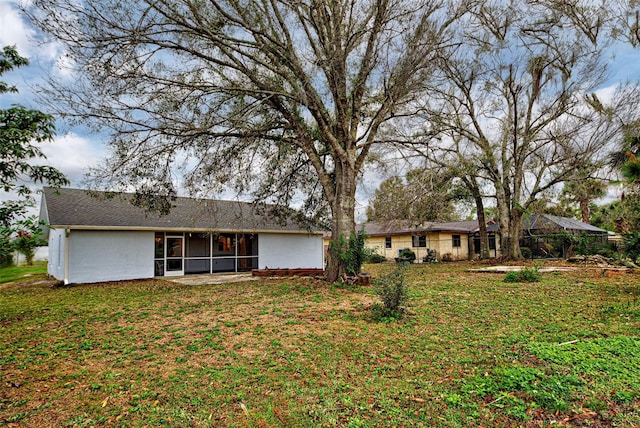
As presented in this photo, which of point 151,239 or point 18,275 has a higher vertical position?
point 151,239

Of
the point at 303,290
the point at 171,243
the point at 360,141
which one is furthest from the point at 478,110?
the point at 171,243

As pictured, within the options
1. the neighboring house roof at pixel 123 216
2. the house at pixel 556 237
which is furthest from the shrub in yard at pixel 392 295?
the house at pixel 556 237

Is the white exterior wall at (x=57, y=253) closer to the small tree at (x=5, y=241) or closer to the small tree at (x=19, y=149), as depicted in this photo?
the small tree at (x=19, y=149)

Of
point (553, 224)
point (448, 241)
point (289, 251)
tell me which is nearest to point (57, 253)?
point (289, 251)

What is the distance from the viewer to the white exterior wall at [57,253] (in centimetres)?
1395

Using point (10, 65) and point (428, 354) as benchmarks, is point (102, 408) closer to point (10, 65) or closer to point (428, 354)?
point (428, 354)

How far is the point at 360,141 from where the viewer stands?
12.4m

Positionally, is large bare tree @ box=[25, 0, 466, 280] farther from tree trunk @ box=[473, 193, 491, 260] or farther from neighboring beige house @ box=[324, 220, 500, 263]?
neighboring beige house @ box=[324, 220, 500, 263]

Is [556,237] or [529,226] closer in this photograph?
[529,226]

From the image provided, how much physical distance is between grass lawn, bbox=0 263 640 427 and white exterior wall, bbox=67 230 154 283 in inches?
232

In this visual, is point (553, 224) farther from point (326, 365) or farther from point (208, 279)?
point (326, 365)

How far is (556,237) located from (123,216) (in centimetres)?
2531

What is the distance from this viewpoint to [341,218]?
11141 mm

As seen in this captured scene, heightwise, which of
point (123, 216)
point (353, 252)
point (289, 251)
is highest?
point (123, 216)
